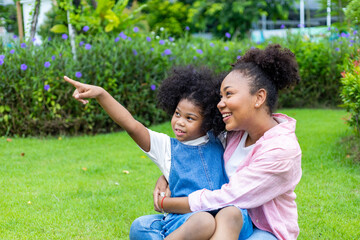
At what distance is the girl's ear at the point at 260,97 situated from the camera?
235cm

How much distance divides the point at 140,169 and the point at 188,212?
101 inches

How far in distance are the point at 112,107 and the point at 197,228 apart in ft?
2.44

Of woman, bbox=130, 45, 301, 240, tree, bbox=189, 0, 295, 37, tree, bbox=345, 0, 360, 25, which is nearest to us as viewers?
woman, bbox=130, 45, 301, 240

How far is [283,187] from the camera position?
223 centimetres

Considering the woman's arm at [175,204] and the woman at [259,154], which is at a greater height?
the woman at [259,154]

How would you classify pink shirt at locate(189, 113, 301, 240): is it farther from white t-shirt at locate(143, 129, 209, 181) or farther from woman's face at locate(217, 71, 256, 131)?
white t-shirt at locate(143, 129, 209, 181)

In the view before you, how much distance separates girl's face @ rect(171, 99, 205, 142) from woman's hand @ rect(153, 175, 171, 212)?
0.27 m

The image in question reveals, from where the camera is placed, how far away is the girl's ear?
2.35 m

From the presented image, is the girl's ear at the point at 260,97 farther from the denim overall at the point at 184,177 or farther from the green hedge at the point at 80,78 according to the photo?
the green hedge at the point at 80,78

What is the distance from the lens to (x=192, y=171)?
8.13 ft

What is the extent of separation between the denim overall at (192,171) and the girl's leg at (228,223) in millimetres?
305

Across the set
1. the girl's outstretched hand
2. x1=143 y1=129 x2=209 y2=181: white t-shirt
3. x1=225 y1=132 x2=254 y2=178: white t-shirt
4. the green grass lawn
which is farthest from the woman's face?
the green grass lawn

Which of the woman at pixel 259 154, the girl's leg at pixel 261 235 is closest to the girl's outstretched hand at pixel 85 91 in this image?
the woman at pixel 259 154

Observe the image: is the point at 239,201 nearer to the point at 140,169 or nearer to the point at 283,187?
the point at 283,187
